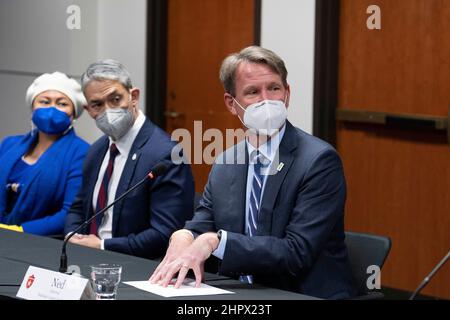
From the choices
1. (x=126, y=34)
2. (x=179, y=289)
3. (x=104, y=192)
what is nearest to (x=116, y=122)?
(x=104, y=192)

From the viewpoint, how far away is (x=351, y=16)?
543cm

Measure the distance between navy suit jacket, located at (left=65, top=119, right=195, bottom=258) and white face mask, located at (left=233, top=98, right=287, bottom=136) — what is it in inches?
26.9

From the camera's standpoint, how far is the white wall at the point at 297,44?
5.58 m

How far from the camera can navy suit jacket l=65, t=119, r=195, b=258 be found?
3.89 metres

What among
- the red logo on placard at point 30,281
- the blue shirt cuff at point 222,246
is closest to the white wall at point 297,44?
the blue shirt cuff at point 222,246

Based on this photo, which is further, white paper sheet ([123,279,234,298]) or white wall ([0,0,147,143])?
white wall ([0,0,147,143])

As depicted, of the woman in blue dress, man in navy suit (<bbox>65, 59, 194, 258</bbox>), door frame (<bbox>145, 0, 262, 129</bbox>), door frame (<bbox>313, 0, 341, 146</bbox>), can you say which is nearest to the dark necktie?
man in navy suit (<bbox>65, 59, 194, 258</bbox>)

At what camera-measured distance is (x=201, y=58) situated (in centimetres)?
645

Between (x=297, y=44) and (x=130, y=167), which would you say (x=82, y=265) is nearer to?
(x=130, y=167)

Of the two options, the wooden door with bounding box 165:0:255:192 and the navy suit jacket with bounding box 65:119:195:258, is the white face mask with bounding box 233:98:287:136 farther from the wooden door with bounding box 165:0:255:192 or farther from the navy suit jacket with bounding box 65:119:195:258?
the wooden door with bounding box 165:0:255:192

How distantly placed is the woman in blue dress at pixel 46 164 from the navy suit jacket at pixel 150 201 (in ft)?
2.20

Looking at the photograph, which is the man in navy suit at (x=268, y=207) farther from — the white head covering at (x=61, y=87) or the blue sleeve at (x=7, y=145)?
the blue sleeve at (x=7, y=145)

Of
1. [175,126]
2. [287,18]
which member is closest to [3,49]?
[175,126]

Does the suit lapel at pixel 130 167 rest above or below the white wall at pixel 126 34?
below
